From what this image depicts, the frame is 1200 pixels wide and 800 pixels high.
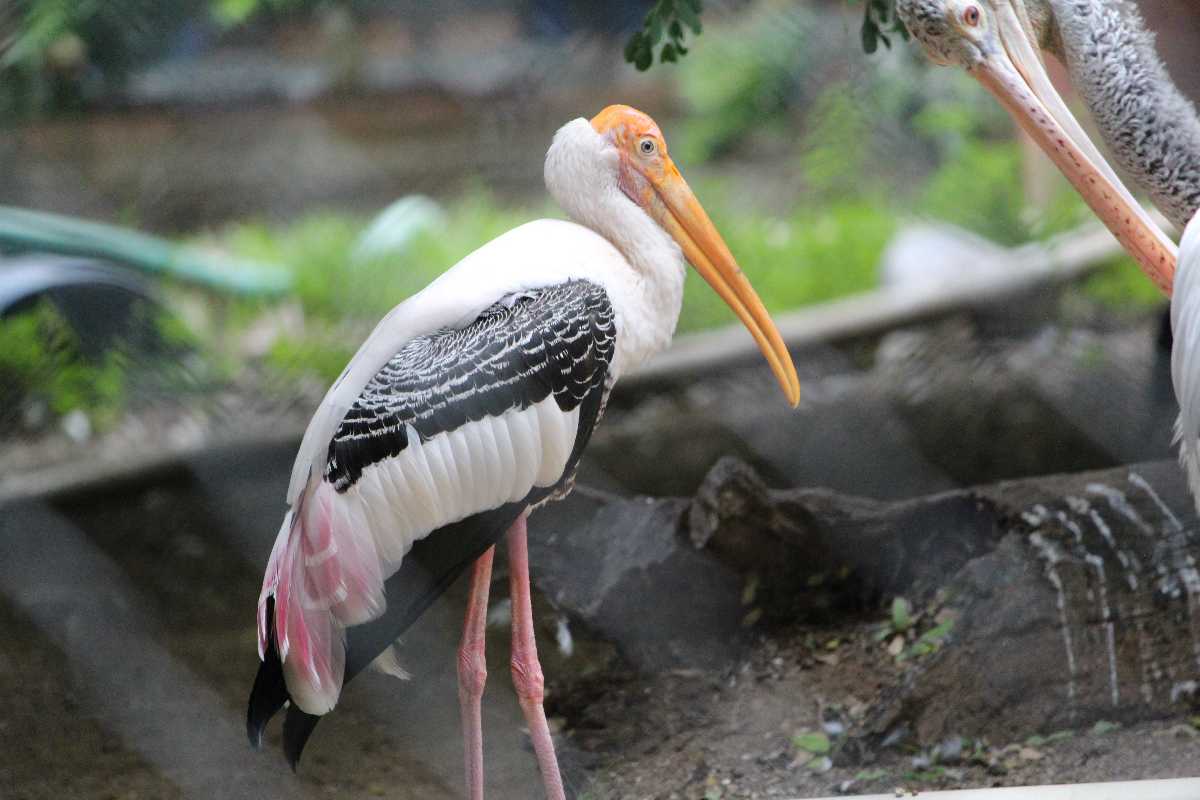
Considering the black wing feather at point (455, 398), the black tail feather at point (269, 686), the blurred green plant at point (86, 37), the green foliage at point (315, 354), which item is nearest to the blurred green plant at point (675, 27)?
the black wing feather at point (455, 398)

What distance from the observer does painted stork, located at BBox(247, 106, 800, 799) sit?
139 centimetres

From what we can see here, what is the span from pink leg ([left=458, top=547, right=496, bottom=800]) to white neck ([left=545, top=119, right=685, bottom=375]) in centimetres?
32

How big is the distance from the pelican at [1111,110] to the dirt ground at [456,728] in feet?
1.66

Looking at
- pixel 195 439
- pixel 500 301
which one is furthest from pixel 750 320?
pixel 195 439

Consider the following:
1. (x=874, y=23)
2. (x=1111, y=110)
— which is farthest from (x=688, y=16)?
(x=1111, y=110)

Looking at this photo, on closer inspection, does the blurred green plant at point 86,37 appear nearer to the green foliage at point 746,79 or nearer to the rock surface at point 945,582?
the green foliage at point 746,79

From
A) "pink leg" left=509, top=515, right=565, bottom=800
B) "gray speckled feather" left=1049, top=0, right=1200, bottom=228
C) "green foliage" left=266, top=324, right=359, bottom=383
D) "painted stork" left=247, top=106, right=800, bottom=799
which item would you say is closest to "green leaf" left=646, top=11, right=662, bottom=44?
"painted stork" left=247, top=106, right=800, bottom=799

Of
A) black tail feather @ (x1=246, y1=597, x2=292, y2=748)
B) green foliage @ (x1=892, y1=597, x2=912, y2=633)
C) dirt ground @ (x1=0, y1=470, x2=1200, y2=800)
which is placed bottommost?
dirt ground @ (x1=0, y1=470, x2=1200, y2=800)

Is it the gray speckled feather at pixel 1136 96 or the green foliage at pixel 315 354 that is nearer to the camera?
the gray speckled feather at pixel 1136 96

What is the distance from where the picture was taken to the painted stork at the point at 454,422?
1.39 m

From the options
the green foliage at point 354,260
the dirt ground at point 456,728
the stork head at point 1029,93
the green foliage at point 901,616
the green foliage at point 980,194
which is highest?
the stork head at point 1029,93

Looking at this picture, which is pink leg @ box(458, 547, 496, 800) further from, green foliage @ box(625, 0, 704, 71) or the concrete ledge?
green foliage @ box(625, 0, 704, 71)

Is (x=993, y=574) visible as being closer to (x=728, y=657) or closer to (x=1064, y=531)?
(x=1064, y=531)

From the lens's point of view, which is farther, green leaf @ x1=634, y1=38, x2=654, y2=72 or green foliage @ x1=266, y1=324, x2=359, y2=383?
green foliage @ x1=266, y1=324, x2=359, y2=383
